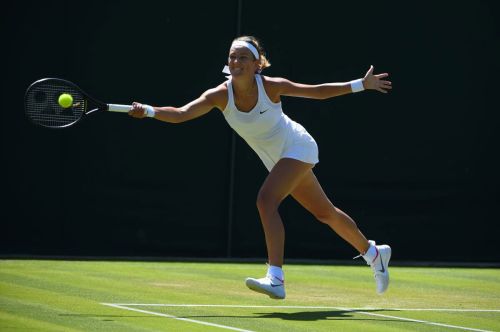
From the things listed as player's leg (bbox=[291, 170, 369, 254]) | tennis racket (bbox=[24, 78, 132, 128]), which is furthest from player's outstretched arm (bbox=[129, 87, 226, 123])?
player's leg (bbox=[291, 170, 369, 254])

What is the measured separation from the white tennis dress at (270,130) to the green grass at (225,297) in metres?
1.00

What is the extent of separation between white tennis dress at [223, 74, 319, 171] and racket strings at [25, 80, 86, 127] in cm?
104

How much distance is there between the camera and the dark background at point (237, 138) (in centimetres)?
1058

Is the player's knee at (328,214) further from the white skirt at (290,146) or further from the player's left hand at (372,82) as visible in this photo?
the player's left hand at (372,82)

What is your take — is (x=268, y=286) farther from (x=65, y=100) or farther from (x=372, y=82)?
(x=65, y=100)

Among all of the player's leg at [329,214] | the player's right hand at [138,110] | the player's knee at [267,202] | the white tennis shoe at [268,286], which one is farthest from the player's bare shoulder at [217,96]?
the white tennis shoe at [268,286]

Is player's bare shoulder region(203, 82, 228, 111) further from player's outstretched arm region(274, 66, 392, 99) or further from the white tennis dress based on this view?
player's outstretched arm region(274, 66, 392, 99)

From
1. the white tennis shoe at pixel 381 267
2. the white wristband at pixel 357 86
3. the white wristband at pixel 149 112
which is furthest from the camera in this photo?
the white tennis shoe at pixel 381 267

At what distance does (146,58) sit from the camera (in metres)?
10.8

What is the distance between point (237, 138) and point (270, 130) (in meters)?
4.02

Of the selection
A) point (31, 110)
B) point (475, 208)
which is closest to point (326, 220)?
point (31, 110)

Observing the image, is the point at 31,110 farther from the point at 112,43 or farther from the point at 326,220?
the point at 112,43

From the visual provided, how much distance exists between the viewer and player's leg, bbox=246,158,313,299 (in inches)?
257

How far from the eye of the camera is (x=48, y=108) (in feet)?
23.8
